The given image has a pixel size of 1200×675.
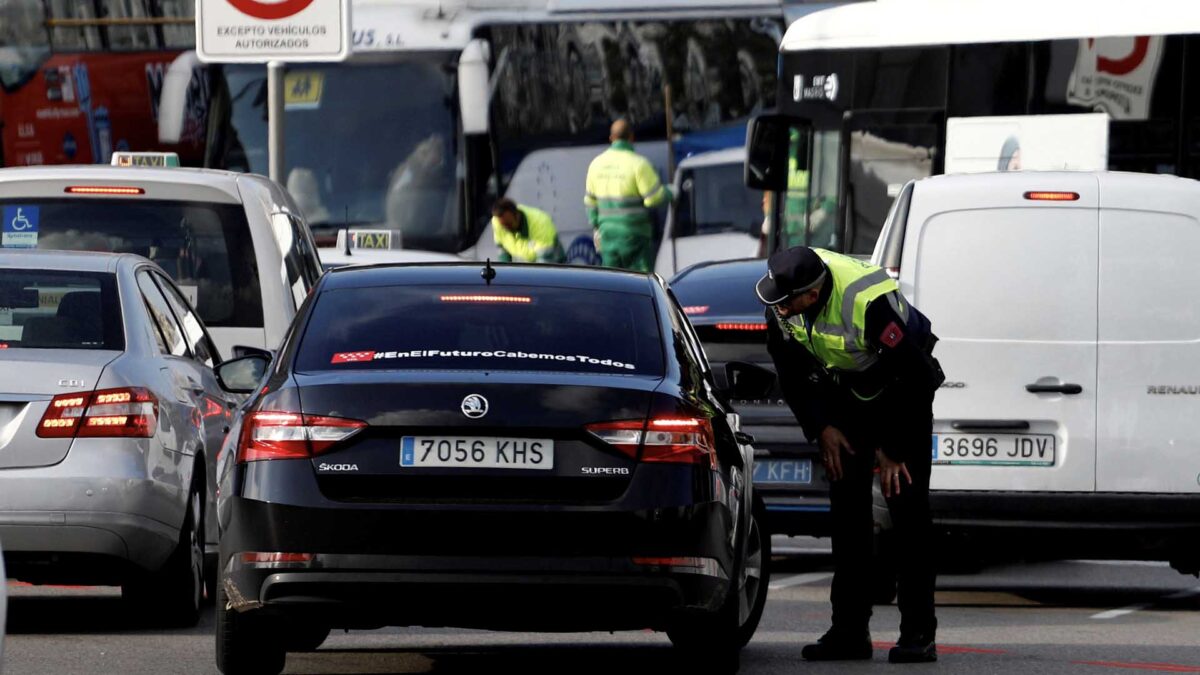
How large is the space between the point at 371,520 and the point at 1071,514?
4.66m

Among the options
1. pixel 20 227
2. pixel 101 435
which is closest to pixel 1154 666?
pixel 101 435

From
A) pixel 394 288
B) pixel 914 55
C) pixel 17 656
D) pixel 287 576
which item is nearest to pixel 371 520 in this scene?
pixel 287 576

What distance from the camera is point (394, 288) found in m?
8.72

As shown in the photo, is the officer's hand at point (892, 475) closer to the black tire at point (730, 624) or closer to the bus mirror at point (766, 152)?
the black tire at point (730, 624)

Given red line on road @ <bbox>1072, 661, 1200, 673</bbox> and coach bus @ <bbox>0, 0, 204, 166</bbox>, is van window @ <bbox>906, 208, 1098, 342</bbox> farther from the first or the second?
coach bus @ <bbox>0, 0, 204, 166</bbox>

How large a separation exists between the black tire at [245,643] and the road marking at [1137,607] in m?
4.49

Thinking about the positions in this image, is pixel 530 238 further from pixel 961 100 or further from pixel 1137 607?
pixel 1137 607

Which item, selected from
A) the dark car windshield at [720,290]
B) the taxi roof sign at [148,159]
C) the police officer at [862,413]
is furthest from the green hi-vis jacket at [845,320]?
the taxi roof sign at [148,159]

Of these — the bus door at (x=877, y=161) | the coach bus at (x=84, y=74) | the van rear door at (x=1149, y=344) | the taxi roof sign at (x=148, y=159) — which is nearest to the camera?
the van rear door at (x=1149, y=344)

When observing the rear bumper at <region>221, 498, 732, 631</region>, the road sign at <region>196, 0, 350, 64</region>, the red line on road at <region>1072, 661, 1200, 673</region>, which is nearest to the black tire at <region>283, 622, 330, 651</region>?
the rear bumper at <region>221, 498, 732, 631</region>

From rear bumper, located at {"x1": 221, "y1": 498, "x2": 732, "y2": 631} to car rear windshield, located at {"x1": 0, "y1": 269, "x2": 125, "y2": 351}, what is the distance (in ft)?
8.12

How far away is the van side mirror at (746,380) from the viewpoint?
31.1 feet

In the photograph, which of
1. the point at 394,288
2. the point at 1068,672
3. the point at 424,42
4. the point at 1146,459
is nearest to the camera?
the point at 394,288

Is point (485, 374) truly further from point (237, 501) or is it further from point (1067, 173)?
point (1067, 173)
